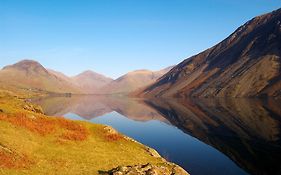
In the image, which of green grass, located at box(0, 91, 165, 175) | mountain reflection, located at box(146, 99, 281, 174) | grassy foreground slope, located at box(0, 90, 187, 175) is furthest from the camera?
mountain reflection, located at box(146, 99, 281, 174)

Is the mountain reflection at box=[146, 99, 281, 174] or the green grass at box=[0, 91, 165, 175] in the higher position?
the green grass at box=[0, 91, 165, 175]

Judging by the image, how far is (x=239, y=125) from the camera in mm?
107125

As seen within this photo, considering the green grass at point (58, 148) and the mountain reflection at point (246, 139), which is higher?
the green grass at point (58, 148)

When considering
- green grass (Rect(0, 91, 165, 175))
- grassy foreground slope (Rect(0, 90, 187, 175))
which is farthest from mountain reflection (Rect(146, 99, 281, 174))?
green grass (Rect(0, 91, 165, 175))

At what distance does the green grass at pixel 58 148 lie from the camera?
34344 millimetres

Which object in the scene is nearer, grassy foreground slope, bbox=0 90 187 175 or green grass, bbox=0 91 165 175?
grassy foreground slope, bbox=0 90 187 175

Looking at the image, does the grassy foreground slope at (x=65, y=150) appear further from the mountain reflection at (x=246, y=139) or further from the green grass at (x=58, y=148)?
the mountain reflection at (x=246, y=139)

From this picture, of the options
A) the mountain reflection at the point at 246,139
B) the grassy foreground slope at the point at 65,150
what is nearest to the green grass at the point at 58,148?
the grassy foreground slope at the point at 65,150

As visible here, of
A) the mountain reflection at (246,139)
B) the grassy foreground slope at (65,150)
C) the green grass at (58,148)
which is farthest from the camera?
the mountain reflection at (246,139)

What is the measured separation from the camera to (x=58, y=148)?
138ft

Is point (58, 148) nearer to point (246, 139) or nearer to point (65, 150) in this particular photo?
point (65, 150)

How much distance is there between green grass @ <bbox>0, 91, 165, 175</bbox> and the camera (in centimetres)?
3434

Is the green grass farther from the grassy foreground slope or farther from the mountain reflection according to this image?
the mountain reflection

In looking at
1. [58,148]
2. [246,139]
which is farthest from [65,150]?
[246,139]
